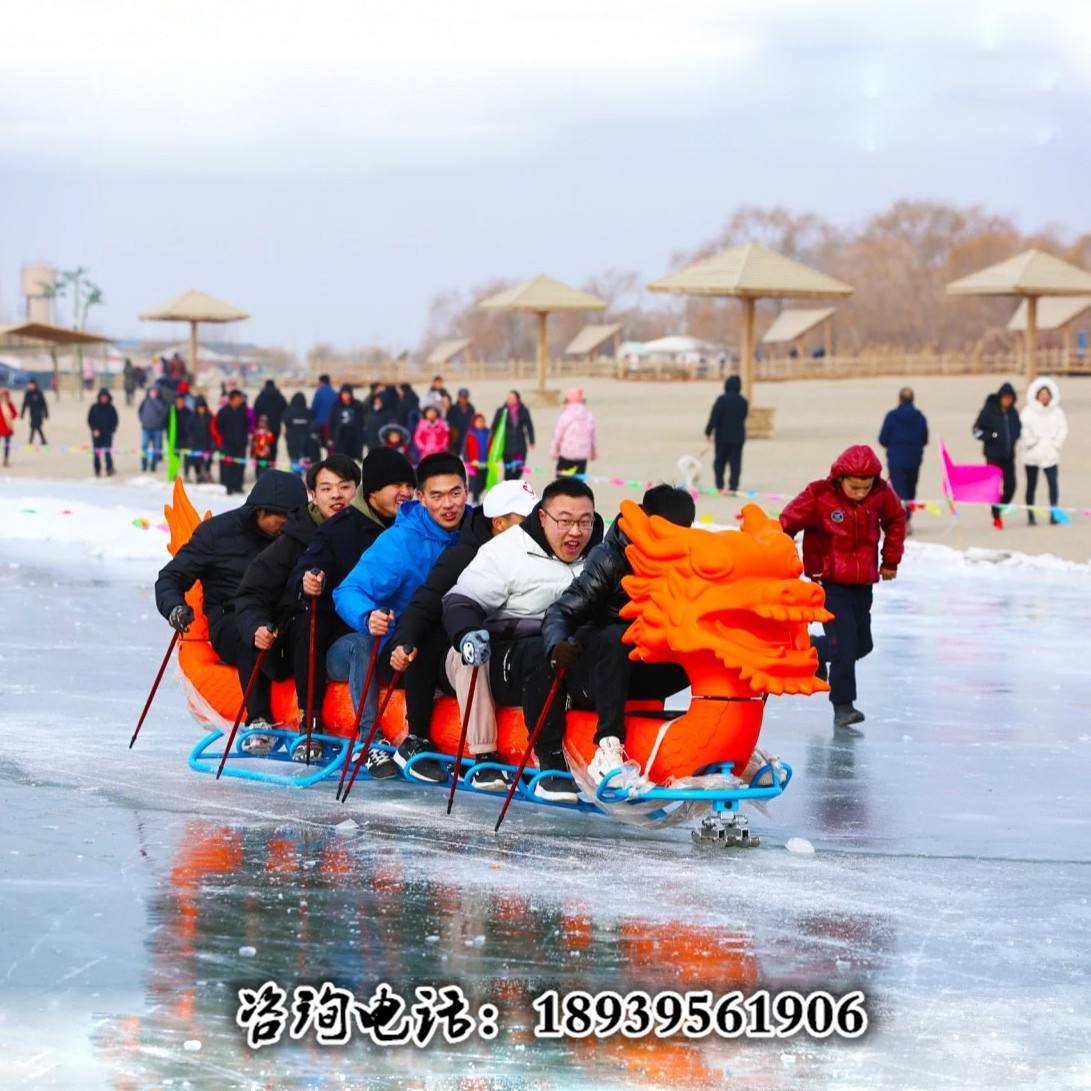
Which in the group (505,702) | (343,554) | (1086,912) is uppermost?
(343,554)

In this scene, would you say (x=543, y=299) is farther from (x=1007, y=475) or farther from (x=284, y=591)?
(x=284, y=591)

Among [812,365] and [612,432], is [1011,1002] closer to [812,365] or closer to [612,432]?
[612,432]

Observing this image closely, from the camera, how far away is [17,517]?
19266 millimetres

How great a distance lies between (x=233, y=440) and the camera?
82.4ft

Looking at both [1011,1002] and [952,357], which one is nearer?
[1011,1002]

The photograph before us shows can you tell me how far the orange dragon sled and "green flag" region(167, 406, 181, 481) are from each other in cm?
2093

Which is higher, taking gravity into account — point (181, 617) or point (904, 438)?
point (904, 438)

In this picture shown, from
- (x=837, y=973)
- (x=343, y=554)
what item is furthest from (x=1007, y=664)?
(x=837, y=973)

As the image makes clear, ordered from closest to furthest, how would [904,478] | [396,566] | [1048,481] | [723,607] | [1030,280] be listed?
[723,607] < [396,566] < [1048,481] < [904,478] < [1030,280]

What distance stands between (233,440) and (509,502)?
18.4m

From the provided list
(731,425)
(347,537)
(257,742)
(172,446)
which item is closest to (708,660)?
(347,537)

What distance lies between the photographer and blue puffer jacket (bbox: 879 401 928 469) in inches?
769

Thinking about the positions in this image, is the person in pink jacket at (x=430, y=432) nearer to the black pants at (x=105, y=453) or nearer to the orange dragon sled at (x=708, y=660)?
the black pants at (x=105, y=453)

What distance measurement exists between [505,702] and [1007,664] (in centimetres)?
461
